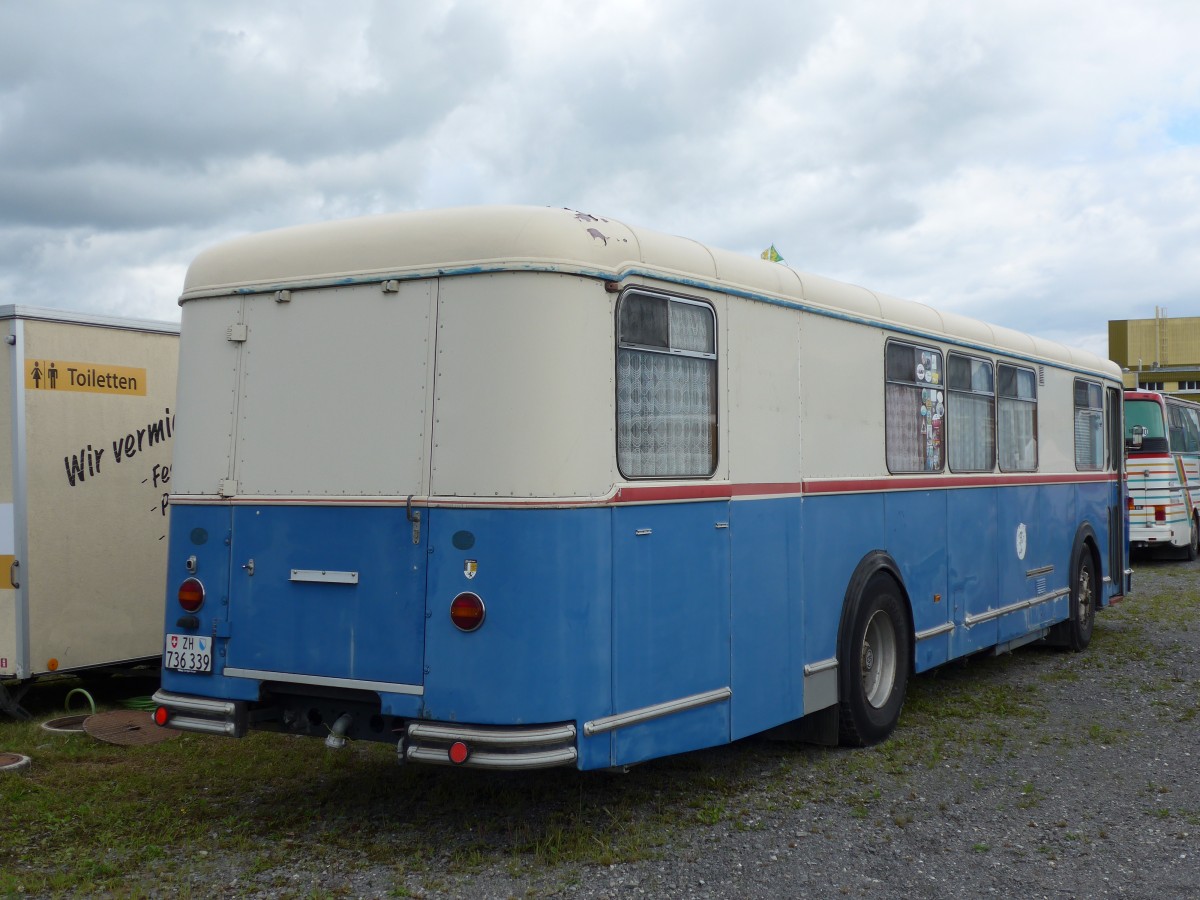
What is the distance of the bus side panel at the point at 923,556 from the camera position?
7969mm

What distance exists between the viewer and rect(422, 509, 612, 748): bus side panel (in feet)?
16.9

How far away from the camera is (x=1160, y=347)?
5431 cm

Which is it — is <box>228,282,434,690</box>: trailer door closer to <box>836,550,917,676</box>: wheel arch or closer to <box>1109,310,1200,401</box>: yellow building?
<box>836,550,917,676</box>: wheel arch

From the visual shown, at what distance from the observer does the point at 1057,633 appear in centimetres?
1141

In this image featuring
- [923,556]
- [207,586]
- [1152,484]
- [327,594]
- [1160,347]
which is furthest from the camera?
[1160,347]

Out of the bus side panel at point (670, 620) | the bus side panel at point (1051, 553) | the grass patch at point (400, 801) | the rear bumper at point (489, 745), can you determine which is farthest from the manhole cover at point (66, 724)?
the bus side panel at point (1051, 553)

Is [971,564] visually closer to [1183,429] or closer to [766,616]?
[766,616]

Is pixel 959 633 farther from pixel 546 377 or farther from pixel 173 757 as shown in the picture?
pixel 173 757

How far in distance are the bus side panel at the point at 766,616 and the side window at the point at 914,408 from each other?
159cm

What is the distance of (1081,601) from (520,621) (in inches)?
315

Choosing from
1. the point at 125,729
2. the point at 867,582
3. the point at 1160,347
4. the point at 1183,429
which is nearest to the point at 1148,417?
the point at 1183,429

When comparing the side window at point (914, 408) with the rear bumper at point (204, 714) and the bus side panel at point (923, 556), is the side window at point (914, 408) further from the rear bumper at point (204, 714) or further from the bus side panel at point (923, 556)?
the rear bumper at point (204, 714)

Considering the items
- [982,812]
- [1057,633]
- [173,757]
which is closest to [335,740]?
[173,757]

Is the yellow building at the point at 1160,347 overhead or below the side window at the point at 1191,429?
overhead
